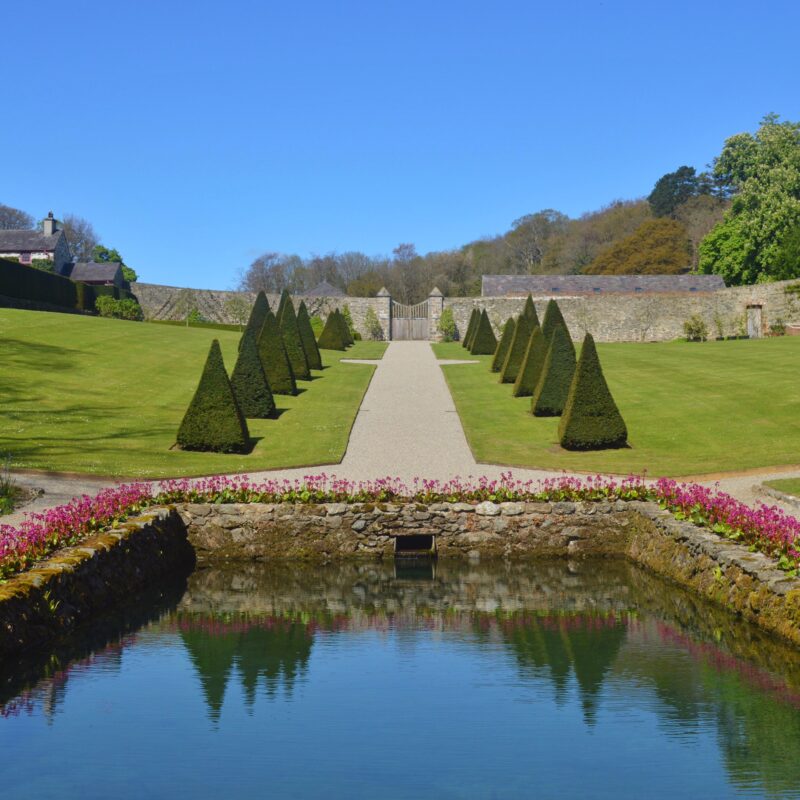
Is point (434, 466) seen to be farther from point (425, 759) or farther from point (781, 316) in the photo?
point (781, 316)

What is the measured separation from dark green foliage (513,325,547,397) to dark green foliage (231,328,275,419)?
30.0 ft

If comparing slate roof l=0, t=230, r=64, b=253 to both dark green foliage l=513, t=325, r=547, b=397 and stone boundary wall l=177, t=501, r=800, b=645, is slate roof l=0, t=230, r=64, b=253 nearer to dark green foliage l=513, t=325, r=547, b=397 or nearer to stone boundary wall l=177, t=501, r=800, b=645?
dark green foliage l=513, t=325, r=547, b=397

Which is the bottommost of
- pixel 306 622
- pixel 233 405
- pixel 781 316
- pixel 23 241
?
pixel 306 622

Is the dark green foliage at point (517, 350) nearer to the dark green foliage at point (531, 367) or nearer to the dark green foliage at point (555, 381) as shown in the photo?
the dark green foliage at point (531, 367)

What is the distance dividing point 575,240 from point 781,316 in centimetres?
5052

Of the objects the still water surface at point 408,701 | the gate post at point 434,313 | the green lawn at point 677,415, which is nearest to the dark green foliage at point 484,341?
the green lawn at point 677,415

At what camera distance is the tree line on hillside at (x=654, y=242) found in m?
61.0

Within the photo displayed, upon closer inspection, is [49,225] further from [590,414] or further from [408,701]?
[408,701]

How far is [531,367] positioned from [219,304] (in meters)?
38.5

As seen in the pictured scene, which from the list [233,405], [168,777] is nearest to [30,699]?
[168,777]

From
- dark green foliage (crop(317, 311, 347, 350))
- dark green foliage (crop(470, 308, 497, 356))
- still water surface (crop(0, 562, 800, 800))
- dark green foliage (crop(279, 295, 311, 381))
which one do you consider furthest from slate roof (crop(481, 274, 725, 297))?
still water surface (crop(0, 562, 800, 800))

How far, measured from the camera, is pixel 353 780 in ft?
25.0

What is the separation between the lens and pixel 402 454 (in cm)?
2331

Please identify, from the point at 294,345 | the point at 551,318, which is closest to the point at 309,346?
the point at 294,345
